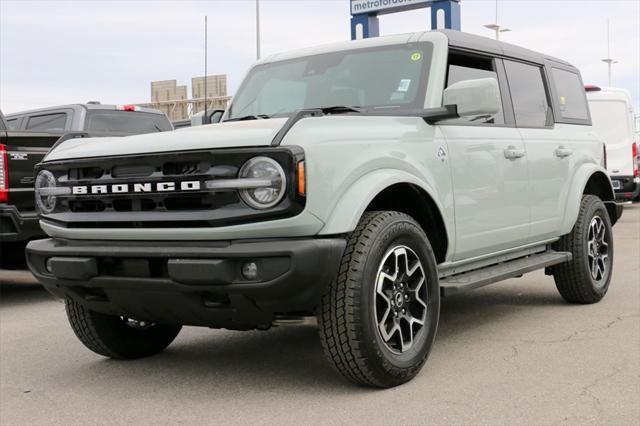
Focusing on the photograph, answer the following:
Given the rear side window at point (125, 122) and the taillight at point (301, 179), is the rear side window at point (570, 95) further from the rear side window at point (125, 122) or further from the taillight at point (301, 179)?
the rear side window at point (125, 122)

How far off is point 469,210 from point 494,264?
0.78 m

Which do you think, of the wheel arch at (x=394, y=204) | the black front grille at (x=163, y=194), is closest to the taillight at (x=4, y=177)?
the black front grille at (x=163, y=194)

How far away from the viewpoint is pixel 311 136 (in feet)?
12.5

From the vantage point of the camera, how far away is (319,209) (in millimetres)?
3748

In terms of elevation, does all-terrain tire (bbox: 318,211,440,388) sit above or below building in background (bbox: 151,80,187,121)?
below

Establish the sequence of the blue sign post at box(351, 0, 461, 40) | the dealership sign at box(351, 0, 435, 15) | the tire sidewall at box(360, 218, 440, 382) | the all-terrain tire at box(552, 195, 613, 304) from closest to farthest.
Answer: the tire sidewall at box(360, 218, 440, 382) < the all-terrain tire at box(552, 195, 613, 304) < the blue sign post at box(351, 0, 461, 40) < the dealership sign at box(351, 0, 435, 15)

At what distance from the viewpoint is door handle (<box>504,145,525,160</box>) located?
212 inches

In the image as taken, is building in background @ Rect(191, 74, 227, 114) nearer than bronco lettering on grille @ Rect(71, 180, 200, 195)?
No

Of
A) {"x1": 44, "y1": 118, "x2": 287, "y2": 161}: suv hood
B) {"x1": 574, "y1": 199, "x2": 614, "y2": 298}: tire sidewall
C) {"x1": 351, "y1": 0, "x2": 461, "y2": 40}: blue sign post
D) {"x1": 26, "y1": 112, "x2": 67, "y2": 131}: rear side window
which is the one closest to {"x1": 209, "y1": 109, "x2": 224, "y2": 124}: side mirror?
{"x1": 44, "y1": 118, "x2": 287, "y2": 161}: suv hood

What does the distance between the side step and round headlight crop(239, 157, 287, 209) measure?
4.58 feet

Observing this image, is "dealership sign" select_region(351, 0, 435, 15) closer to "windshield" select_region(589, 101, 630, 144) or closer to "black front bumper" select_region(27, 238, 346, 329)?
"windshield" select_region(589, 101, 630, 144)

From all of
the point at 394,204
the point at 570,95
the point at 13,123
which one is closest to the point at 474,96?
the point at 394,204

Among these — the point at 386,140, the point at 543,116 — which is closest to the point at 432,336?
the point at 386,140

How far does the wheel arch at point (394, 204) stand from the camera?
3.84m
